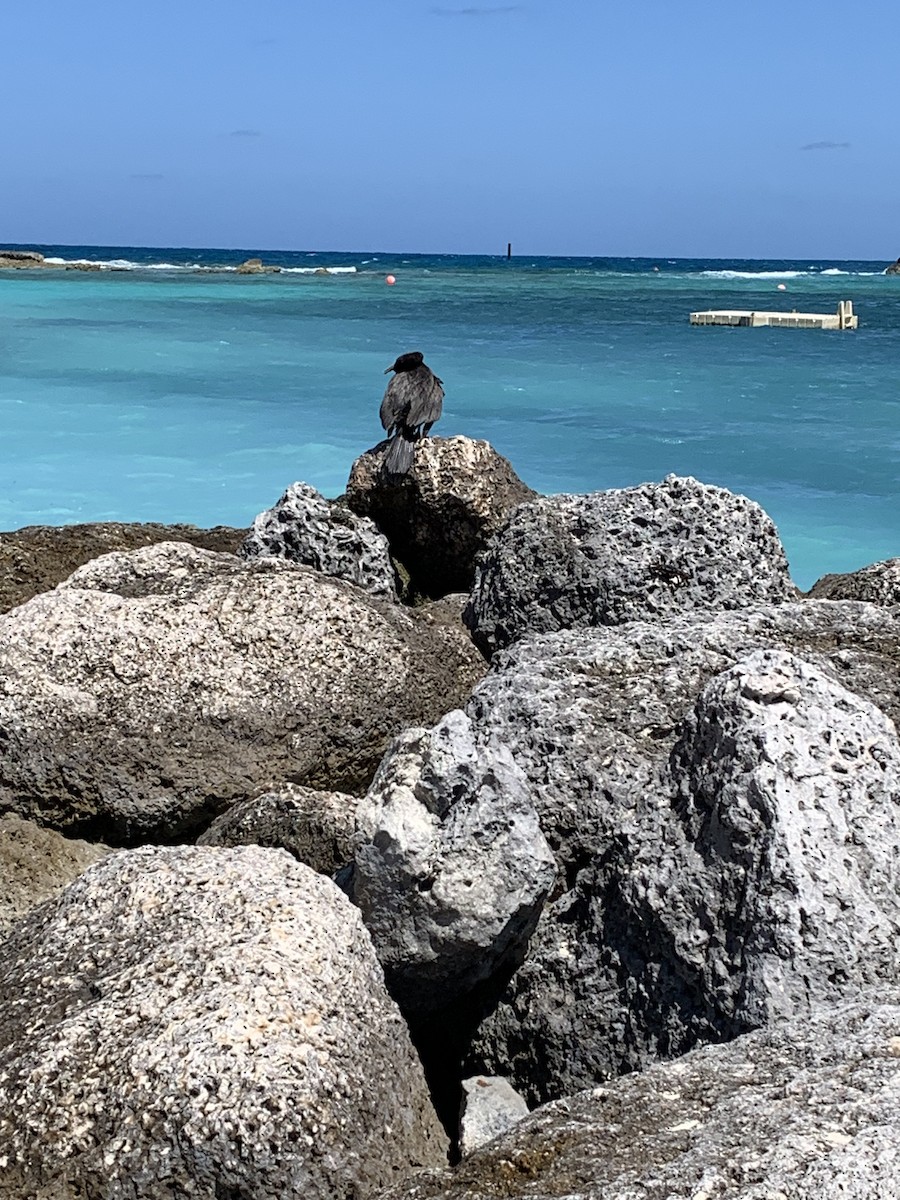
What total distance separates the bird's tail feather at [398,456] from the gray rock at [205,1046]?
280 centimetres

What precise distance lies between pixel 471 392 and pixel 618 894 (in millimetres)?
15896

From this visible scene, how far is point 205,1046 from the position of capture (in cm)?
224

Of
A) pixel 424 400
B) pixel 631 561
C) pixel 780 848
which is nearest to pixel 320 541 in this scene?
pixel 424 400

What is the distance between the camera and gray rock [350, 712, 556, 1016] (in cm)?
274

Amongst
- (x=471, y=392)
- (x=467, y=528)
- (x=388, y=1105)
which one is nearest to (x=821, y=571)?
(x=467, y=528)

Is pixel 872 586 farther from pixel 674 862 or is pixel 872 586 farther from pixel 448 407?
pixel 448 407

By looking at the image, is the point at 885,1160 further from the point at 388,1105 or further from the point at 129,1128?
the point at 129,1128

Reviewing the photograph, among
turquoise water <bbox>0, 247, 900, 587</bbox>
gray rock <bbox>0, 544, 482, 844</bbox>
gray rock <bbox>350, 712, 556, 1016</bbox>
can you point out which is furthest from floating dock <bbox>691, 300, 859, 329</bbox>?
gray rock <bbox>350, 712, 556, 1016</bbox>

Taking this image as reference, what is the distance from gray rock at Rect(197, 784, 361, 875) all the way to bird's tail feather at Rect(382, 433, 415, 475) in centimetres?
223

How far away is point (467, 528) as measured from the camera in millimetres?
5379

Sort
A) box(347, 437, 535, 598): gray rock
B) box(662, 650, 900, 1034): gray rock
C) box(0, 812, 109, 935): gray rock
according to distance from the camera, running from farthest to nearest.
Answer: box(347, 437, 535, 598): gray rock → box(0, 812, 109, 935): gray rock → box(662, 650, 900, 1034): gray rock

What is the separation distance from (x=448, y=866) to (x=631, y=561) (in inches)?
68.8

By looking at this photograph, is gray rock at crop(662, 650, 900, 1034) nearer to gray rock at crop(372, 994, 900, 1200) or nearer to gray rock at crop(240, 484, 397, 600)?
gray rock at crop(372, 994, 900, 1200)


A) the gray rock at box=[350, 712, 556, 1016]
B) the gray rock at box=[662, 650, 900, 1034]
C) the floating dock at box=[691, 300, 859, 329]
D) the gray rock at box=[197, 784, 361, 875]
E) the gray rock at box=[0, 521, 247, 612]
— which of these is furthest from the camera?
the floating dock at box=[691, 300, 859, 329]
